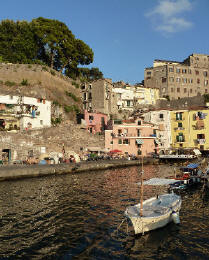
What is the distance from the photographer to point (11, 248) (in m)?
11.9

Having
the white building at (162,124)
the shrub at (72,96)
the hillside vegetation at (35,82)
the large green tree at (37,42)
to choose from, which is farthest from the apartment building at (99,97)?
the white building at (162,124)

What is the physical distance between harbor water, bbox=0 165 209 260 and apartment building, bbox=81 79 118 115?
4814cm

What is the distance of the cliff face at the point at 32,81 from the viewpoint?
59.2m

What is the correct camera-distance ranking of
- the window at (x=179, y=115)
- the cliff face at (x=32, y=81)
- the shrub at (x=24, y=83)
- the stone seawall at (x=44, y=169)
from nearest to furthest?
the stone seawall at (x=44, y=169) < the cliff face at (x=32, y=81) < the shrub at (x=24, y=83) < the window at (x=179, y=115)

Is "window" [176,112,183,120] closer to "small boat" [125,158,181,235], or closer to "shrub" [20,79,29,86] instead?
"shrub" [20,79,29,86]

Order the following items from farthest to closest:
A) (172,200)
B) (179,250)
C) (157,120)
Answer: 1. (157,120)
2. (172,200)
3. (179,250)

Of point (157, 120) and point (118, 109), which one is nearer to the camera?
point (157, 120)

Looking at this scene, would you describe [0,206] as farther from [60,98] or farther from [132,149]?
[60,98]

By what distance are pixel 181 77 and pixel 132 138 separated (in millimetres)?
44528

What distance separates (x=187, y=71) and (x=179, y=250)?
8770 cm

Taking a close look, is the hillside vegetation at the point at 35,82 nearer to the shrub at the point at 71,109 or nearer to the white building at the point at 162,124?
the shrub at the point at 71,109

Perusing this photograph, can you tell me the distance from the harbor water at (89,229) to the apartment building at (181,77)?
7023 cm

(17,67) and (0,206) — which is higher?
(17,67)

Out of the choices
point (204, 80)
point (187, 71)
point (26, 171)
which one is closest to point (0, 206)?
point (26, 171)
